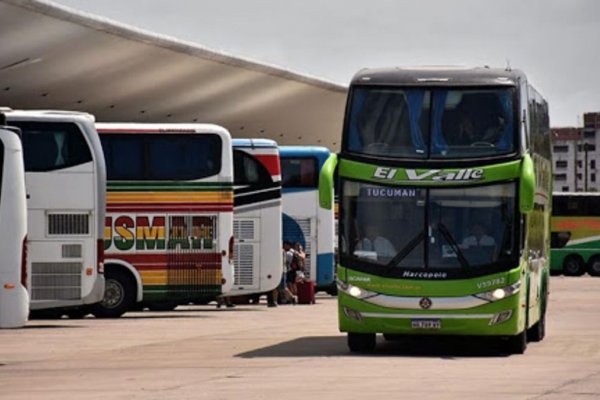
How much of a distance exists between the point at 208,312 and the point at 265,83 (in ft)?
124

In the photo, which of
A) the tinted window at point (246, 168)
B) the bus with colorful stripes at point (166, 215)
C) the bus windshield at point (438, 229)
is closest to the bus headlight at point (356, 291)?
the bus windshield at point (438, 229)

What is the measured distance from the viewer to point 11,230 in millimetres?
22641

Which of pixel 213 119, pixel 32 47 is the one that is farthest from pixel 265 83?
pixel 32 47

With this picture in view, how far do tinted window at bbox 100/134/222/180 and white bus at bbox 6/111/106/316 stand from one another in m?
4.03

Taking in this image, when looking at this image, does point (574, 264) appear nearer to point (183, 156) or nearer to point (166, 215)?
point (166, 215)

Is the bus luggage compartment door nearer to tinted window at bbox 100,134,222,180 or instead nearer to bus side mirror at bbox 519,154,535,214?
tinted window at bbox 100,134,222,180

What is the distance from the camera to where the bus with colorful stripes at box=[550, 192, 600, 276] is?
85.8 meters

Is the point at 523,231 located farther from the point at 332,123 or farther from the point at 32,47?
the point at 332,123

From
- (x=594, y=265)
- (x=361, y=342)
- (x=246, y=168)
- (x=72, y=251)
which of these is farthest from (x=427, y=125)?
(x=594, y=265)

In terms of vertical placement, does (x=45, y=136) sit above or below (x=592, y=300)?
above

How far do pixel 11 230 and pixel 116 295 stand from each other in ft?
51.3

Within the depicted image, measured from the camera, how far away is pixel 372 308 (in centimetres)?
2484

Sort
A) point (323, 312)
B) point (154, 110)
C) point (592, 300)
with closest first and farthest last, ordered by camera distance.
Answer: point (323, 312) → point (592, 300) → point (154, 110)

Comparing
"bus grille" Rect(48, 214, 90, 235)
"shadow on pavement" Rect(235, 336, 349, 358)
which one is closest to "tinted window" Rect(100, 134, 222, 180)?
"bus grille" Rect(48, 214, 90, 235)
